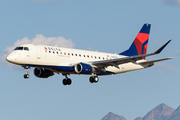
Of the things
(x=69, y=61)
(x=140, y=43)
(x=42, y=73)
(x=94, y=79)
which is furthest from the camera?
(x=140, y=43)

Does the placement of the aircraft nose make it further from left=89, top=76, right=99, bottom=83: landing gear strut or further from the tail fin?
the tail fin

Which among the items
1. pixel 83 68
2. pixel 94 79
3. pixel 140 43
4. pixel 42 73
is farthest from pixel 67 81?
pixel 140 43

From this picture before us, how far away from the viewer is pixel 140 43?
6581 cm

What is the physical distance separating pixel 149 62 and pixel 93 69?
10.1 metres

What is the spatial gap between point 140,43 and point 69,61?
18942mm

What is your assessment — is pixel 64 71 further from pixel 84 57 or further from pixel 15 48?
pixel 15 48

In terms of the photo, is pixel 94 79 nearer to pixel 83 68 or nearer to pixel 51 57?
pixel 83 68

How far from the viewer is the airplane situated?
4866cm

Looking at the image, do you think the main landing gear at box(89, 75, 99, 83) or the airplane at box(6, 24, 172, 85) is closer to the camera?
the airplane at box(6, 24, 172, 85)

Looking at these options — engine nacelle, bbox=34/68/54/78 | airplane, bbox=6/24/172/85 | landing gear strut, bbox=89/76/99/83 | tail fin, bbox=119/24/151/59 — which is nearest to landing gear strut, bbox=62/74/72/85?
airplane, bbox=6/24/172/85

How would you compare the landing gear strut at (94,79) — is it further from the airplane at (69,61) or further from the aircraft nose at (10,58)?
the aircraft nose at (10,58)

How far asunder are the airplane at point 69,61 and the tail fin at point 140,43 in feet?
12.4

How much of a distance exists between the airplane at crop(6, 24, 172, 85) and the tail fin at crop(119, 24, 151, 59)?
379cm

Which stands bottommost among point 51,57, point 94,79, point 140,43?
point 94,79
